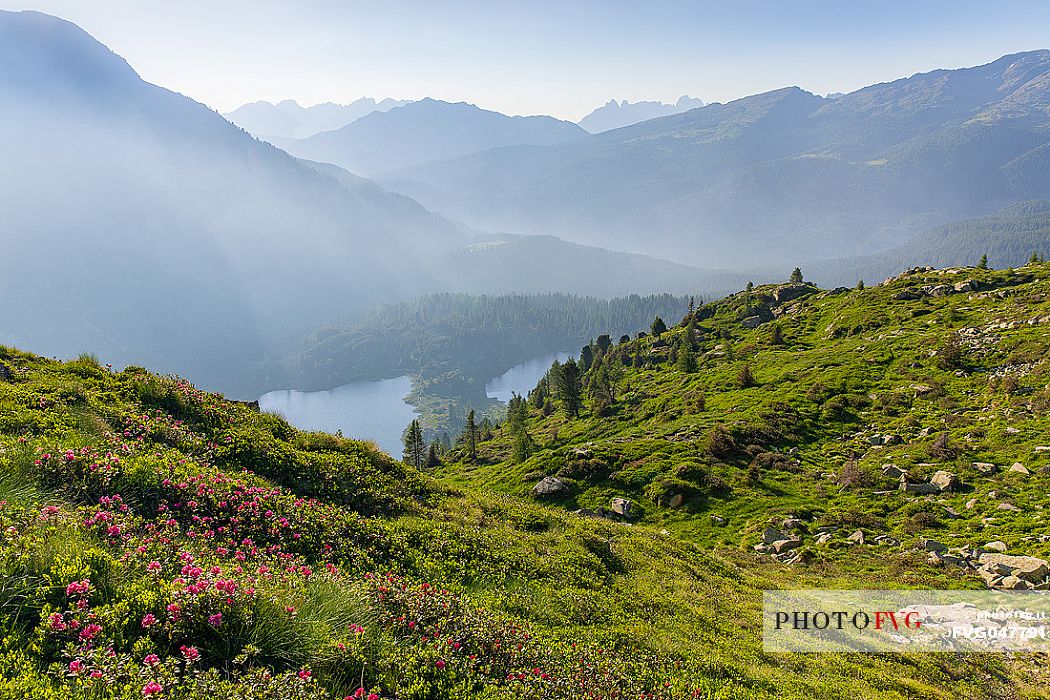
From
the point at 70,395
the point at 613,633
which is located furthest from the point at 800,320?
the point at 70,395

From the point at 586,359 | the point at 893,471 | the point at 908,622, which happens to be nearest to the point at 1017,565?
the point at 908,622

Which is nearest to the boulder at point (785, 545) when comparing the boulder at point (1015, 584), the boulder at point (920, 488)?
the boulder at point (1015, 584)

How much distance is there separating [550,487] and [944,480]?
26.6 meters

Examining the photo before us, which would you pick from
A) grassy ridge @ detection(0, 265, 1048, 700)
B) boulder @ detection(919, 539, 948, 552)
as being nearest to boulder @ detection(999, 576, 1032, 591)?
grassy ridge @ detection(0, 265, 1048, 700)

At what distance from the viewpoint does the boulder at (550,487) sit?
39.9m

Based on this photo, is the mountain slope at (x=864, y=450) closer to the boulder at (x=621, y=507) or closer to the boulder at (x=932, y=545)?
the boulder at (x=932, y=545)

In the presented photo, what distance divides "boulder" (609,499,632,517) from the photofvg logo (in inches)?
615

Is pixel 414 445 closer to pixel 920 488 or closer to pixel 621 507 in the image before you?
pixel 621 507

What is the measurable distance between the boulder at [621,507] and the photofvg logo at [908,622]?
15.6m

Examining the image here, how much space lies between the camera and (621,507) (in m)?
35.8

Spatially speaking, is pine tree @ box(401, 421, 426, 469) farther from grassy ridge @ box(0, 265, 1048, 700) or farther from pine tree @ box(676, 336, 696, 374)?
grassy ridge @ box(0, 265, 1048, 700)

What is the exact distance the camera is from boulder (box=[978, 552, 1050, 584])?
1927cm

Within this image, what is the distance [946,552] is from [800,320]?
296ft

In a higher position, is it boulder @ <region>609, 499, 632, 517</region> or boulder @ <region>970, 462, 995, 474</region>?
boulder @ <region>970, 462, 995, 474</region>
